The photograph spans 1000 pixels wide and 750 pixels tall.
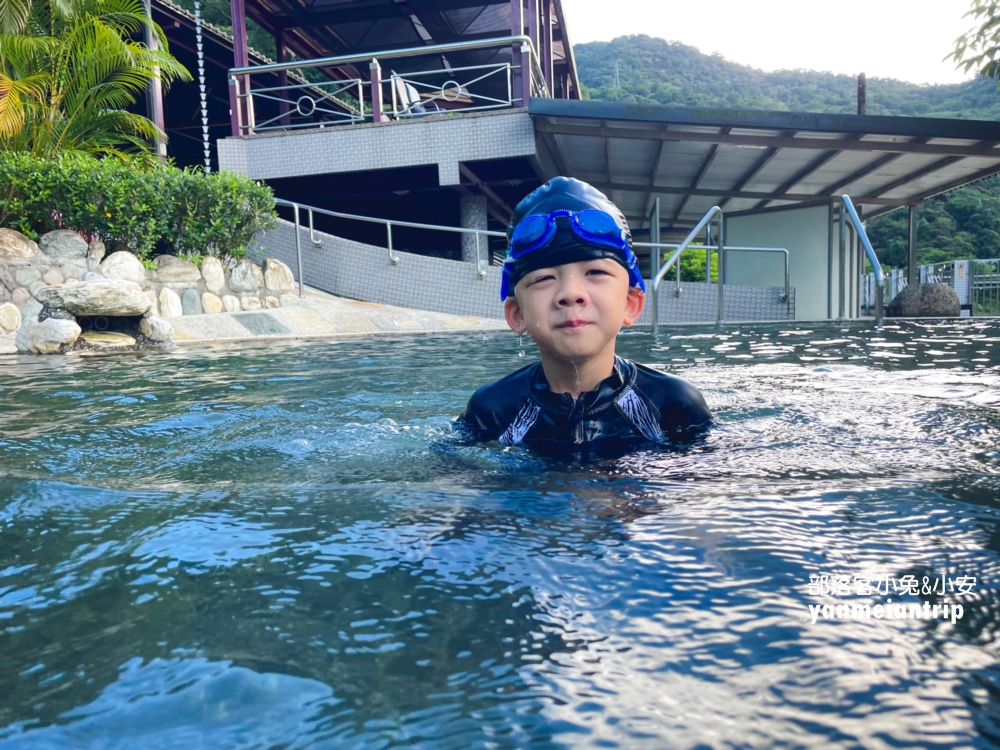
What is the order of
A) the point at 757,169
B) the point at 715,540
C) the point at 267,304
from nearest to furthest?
1. the point at 715,540
2. the point at 267,304
3. the point at 757,169

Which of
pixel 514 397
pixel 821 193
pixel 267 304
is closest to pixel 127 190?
pixel 267 304

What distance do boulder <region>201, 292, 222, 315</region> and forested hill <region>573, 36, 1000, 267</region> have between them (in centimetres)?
1302

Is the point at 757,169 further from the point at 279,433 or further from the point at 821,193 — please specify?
the point at 279,433

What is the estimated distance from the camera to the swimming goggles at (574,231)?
256 cm

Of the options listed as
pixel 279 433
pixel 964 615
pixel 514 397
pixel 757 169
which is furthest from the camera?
pixel 757 169

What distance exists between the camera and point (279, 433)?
331cm

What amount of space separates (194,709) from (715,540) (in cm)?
99

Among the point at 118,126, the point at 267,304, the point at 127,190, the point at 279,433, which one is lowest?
the point at 279,433

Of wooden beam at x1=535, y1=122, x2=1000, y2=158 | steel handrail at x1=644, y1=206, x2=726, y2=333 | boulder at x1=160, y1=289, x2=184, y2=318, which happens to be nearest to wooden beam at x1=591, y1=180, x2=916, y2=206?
wooden beam at x1=535, y1=122, x2=1000, y2=158

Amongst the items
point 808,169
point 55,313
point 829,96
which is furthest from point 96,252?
point 829,96

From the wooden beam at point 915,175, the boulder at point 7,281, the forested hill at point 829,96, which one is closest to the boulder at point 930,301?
the wooden beam at point 915,175

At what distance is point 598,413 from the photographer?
109 inches

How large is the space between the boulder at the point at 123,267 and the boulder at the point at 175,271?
0.35 meters

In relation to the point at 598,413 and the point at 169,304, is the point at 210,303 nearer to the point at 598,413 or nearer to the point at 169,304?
the point at 169,304
